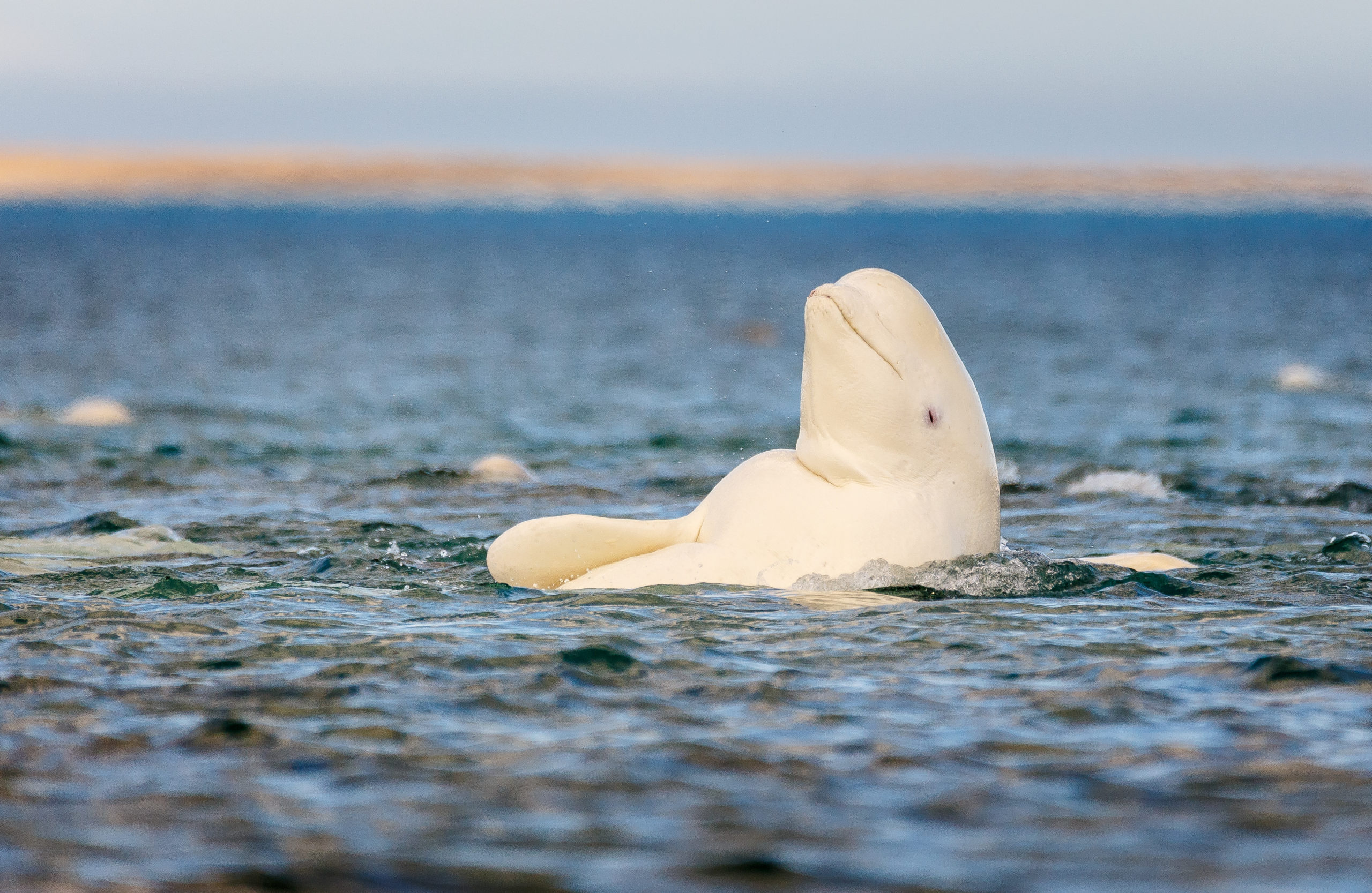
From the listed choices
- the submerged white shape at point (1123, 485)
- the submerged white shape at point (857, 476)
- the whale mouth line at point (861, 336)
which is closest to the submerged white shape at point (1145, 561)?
the submerged white shape at point (857, 476)

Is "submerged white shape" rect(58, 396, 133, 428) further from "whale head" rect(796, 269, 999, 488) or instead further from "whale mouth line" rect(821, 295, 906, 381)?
"whale mouth line" rect(821, 295, 906, 381)

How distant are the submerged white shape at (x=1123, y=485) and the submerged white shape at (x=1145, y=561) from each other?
481 cm

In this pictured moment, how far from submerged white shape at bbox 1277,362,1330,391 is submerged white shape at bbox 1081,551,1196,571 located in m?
19.5

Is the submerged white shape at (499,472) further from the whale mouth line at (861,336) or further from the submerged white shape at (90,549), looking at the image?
the whale mouth line at (861,336)

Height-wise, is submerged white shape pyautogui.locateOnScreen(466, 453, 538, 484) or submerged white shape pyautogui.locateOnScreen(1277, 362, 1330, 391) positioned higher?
submerged white shape pyautogui.locateOnScreen(1277, 362, 1330, 391)

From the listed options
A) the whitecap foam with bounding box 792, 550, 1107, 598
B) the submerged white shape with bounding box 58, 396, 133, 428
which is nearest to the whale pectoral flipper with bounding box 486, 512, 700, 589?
the whitecap foam with bounding box 792, 550, 1107, 598

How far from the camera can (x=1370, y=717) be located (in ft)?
22.3

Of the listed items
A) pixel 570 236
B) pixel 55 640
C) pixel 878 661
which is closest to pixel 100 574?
pixel 55 640

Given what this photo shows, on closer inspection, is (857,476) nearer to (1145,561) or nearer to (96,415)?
(1145,561)

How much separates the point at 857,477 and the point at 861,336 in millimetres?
772

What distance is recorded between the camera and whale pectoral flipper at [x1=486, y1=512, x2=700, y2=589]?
9.16 m

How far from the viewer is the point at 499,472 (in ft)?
54.5

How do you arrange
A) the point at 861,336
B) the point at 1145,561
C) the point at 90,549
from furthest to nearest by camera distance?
the point at 90,549 < the point at 1145,561 < the point at 861,336

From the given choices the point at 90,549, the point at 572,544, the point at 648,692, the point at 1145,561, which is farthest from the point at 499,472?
the point at 648,692
